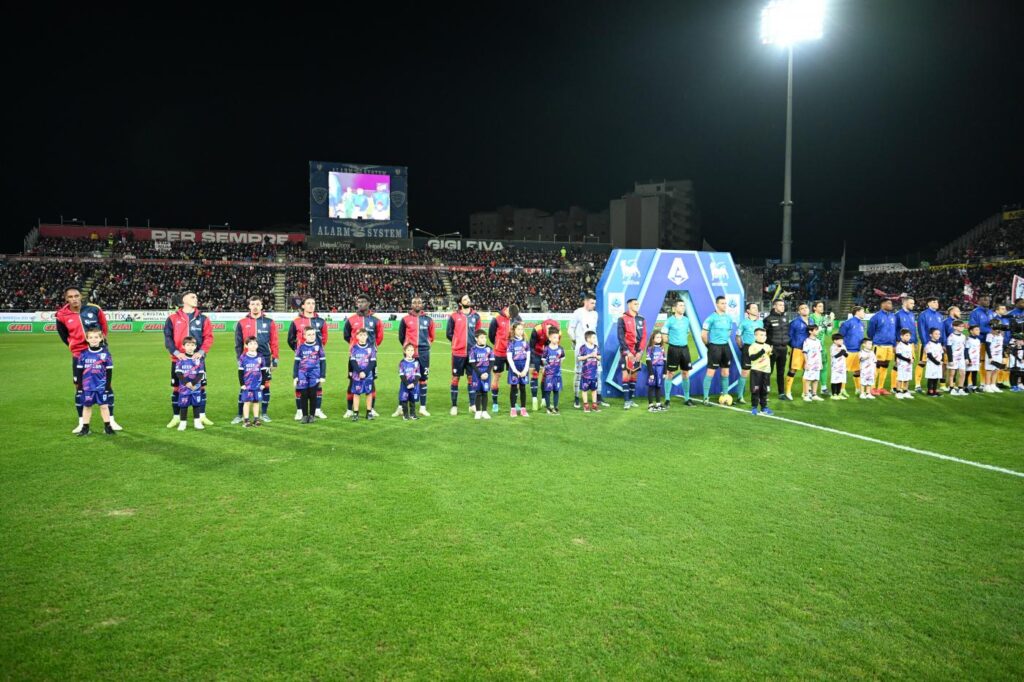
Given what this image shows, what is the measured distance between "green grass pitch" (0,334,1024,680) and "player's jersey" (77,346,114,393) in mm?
818

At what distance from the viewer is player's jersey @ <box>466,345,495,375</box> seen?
9.62 meters

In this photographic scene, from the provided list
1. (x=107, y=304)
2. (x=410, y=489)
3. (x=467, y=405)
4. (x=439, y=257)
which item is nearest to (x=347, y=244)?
(x=439, y=257)

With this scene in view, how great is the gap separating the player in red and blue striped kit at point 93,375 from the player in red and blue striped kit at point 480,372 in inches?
211

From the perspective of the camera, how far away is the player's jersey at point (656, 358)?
10.6m

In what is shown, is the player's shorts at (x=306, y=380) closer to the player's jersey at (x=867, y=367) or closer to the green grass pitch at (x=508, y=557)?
the green grass pitch at (x=508, y=557)

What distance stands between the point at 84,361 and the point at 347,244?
4375 centimetres

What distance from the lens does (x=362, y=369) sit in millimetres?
9312

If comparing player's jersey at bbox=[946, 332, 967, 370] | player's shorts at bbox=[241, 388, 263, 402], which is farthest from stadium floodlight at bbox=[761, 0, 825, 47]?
player's shorts at bbox=[241, 388, 263, 402]

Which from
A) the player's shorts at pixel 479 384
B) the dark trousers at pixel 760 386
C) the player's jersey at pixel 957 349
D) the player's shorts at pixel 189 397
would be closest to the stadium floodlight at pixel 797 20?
the player's jersey at pixel 957 349

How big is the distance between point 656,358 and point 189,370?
7899mm

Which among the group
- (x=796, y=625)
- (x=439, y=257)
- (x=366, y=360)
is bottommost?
(x=796, y=625)

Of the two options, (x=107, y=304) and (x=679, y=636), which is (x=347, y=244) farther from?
(x=679, y=636)

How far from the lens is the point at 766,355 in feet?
33.0

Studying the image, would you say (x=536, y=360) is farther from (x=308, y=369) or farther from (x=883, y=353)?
(x=883, y=353)
